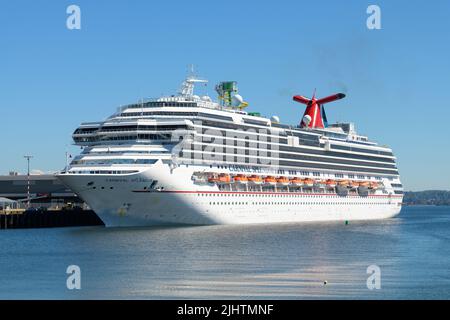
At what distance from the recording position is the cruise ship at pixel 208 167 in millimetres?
65562

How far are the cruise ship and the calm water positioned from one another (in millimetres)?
3273

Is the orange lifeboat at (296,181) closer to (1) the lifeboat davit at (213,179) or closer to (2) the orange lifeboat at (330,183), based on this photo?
(2) the orange lifeboat at (330,183)

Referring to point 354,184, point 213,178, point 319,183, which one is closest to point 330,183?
point 319,183

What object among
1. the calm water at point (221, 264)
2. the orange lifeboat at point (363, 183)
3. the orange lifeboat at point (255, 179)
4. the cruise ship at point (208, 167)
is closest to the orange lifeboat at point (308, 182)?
the cruise ship at point (208, 167)

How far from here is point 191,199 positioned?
6769 centimetres

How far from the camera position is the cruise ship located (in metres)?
65.6

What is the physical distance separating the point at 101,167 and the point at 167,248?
18810 millimetres

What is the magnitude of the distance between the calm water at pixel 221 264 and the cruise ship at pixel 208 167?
3273 millimetres

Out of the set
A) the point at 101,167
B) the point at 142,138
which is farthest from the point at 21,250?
the point at 142,138

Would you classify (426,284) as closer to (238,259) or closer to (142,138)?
(238,259)

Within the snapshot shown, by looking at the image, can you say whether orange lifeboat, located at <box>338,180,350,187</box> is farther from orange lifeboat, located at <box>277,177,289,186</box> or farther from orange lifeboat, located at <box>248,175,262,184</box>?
orange lifeboat, located at <box>248,175,262,184</box>

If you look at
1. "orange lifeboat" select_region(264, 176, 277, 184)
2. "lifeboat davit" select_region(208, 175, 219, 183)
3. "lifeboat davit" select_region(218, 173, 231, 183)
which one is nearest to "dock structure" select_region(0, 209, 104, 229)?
"orange lifeboat" select_region(264, 176, 277, 184)

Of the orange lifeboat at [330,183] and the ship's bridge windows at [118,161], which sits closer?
the ship's bridge windows at [118,161]

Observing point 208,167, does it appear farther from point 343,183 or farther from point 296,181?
point 343,183
